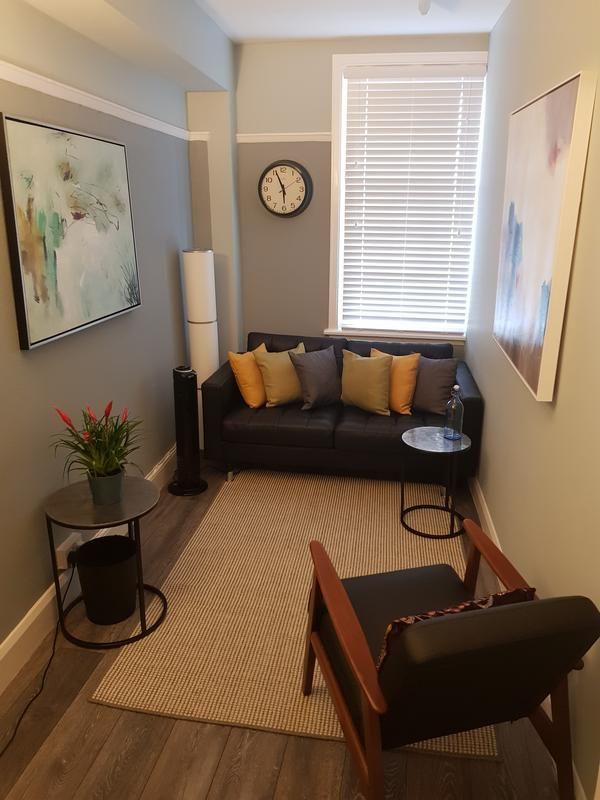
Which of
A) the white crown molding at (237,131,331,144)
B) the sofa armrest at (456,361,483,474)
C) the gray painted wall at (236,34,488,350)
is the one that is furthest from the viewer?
the white crown molding at (237,131,331,144)

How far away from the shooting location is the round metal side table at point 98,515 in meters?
2.22

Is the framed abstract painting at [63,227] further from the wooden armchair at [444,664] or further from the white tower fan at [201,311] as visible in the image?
the wooden armchair at [444,664]

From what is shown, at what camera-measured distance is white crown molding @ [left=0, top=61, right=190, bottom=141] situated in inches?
81.9

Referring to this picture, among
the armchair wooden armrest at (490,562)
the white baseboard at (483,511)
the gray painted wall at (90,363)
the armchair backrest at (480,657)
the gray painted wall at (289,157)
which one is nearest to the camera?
the armchair backrest at (480,657)

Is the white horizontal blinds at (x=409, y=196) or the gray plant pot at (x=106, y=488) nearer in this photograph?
the gray plant pot at (x=106, y=488)

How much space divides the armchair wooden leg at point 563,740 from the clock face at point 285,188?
11.1 feet

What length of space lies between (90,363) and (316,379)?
1.48 meters

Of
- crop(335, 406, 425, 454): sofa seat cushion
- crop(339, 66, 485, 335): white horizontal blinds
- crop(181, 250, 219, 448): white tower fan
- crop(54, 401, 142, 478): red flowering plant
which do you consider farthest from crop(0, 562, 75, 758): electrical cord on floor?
crop(339, 66, 485, 335): white horizontal blinds

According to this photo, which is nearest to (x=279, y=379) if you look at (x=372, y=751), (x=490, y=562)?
(x=490, y=562)

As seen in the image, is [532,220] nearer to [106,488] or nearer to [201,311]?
Answer: [106,488]

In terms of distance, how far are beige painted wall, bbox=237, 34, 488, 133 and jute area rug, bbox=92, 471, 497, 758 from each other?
2373mm

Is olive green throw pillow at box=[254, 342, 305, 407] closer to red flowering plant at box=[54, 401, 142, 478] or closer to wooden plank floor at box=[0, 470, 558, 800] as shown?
red flowering plant at box=[54, 401, 142, 478]

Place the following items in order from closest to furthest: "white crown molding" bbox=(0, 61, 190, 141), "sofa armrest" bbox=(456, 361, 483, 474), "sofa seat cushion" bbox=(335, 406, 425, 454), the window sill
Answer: "white crown molding" bbox=(0, 61, 190, 141) < "sofa armrest" bbox=(456, 361, 483, 474) < "sofa seat cushion" bbox=(335, 406, 425, 454) < the window sill

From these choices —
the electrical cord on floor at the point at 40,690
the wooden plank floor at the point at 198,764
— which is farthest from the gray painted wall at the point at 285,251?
the wooden plank floor at the point at 198,764
